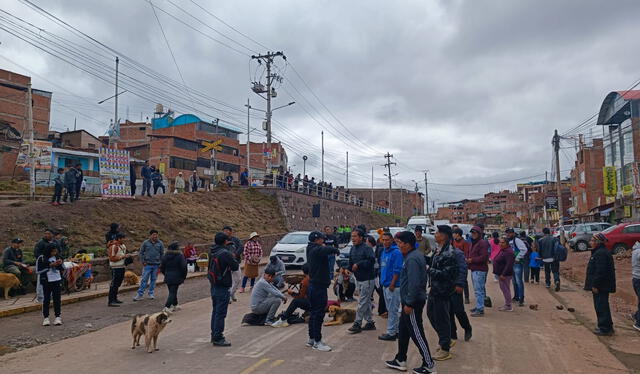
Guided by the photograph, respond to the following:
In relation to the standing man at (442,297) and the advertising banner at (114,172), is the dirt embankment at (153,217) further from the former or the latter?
the standing man at (442,297)

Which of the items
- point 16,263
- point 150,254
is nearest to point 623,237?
point 150,254

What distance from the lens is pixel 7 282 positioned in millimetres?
10805

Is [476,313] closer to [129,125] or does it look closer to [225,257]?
[225,257]

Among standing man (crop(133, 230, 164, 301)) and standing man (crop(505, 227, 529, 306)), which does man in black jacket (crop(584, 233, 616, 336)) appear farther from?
standing man (crop(133, 230, 164, 301))

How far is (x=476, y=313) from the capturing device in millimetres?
9367

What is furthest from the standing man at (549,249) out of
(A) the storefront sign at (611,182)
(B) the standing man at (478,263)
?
(A) the storefront sign at (611,182)

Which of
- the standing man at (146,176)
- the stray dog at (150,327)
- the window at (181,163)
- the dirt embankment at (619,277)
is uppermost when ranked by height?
the window at (181,163)

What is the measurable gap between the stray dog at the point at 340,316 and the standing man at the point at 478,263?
8.58 ft

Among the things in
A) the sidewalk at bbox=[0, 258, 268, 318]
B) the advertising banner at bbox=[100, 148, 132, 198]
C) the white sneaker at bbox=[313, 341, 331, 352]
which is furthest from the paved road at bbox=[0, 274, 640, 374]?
the advertising banner at bbox=[100, 148, 132, 198]

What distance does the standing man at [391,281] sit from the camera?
23.2ft

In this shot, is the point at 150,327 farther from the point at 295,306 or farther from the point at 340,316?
the point at 340,316

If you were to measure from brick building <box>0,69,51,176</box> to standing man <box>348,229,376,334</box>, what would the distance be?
112ft

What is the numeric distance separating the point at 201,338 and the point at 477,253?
559 cm

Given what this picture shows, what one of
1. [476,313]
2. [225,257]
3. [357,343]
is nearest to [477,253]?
[476,313]
